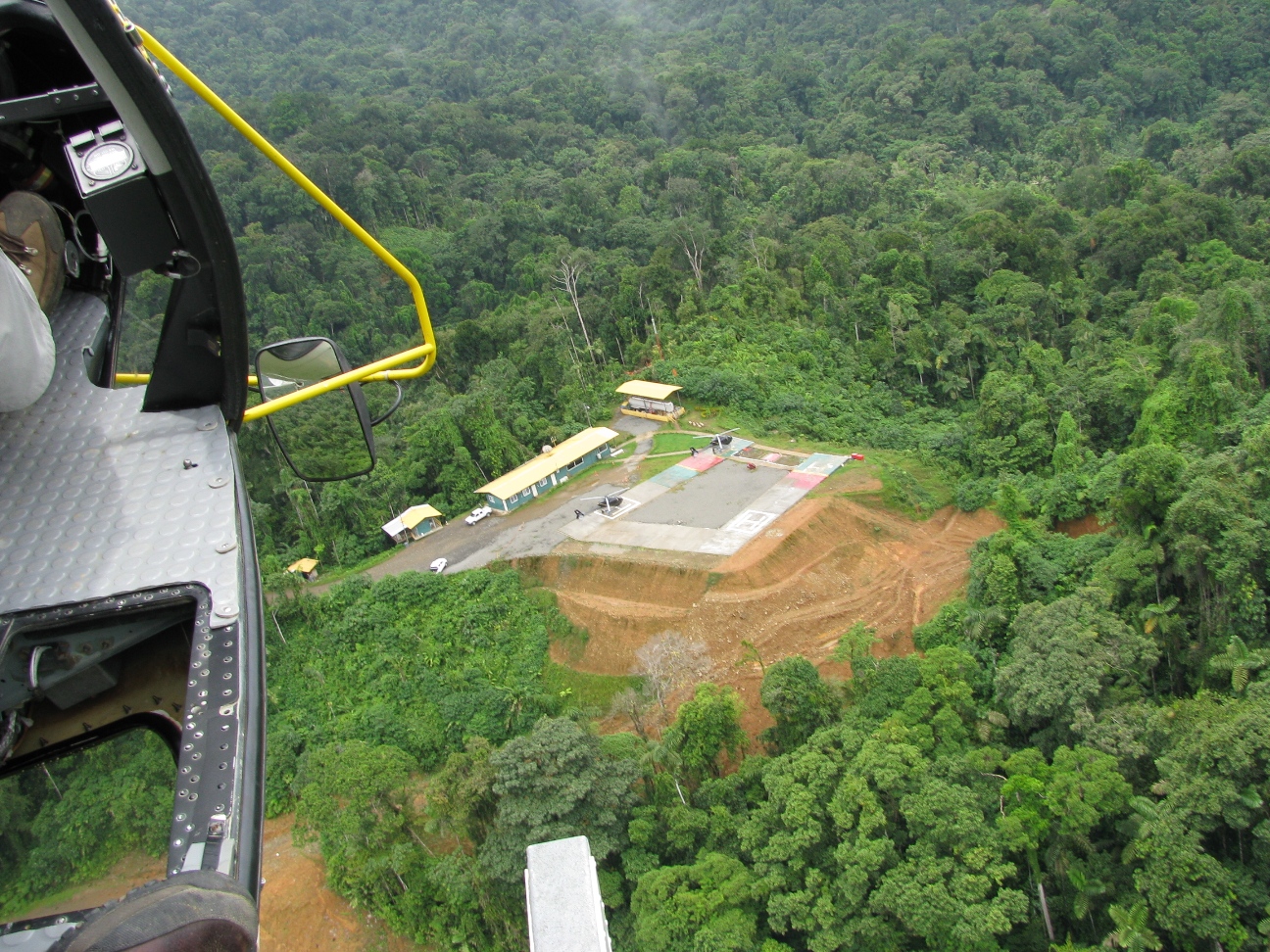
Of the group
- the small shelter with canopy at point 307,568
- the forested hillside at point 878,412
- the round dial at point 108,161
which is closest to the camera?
the round dial at point 108,161

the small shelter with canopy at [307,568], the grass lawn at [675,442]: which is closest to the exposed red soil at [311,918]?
the small shelter with canopy at [307,568]

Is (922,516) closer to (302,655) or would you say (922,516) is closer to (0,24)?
(302,655)

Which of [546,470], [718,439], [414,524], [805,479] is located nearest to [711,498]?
[805,479]

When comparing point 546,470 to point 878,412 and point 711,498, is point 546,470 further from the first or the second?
point 878,412

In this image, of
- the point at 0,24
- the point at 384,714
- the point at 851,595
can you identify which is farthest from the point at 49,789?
the point at 851,595

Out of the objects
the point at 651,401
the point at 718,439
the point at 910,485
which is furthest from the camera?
the point at 651,401

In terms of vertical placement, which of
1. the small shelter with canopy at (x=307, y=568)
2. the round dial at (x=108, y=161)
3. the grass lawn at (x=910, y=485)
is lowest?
the small shelter with canopy at (x=307, y=568)

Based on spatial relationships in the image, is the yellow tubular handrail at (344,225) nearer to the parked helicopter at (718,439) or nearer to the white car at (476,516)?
the white car at (476,516)
